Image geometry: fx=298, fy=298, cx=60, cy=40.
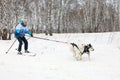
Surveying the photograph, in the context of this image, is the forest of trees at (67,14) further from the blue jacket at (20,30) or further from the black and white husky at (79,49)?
the black and white husky at (79,49)

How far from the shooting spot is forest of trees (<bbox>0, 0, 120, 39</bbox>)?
35.3 meters

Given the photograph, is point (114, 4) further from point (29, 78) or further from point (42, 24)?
point (29, 78)

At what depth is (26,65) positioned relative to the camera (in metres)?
10.1

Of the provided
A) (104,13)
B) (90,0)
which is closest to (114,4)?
(104,13)

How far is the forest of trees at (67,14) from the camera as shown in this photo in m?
35.3

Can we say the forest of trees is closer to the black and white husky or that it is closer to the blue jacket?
the blue jacket

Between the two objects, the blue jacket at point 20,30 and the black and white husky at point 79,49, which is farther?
the blue jacket at point 20,30

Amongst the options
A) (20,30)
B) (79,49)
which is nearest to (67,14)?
(20,30)

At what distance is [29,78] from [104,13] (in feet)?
158

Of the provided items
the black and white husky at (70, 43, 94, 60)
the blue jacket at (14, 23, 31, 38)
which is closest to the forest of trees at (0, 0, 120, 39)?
the blue jacket at (14, 23, 31, 38)

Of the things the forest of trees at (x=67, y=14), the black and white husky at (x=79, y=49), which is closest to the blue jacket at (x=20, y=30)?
the black and white husky at (x=79, y=49)

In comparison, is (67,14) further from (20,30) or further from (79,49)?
(79,49)

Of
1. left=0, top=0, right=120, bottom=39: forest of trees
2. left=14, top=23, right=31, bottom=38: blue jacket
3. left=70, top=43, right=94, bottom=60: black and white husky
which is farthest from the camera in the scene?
left=0, top=0, right=120, bottom=39: forest of trees

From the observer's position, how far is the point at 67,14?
54.8m
